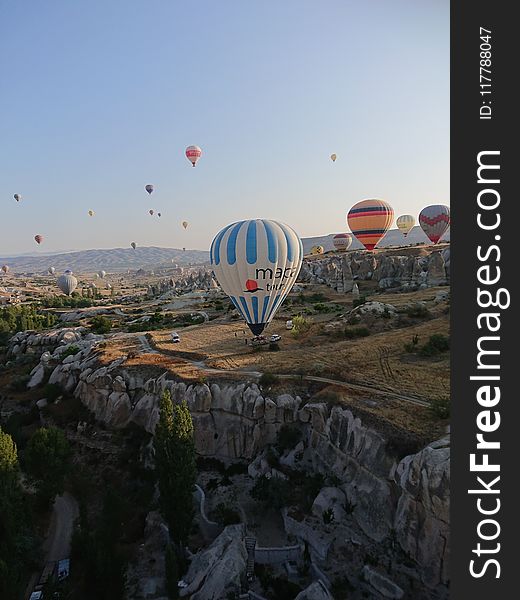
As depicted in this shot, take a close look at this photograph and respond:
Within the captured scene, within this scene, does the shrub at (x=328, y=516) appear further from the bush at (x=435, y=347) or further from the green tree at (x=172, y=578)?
the bush at (x=435, y=347)

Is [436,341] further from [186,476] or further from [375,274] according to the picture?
[375,274]

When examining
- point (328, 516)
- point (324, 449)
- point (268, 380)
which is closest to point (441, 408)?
point (324, 449)

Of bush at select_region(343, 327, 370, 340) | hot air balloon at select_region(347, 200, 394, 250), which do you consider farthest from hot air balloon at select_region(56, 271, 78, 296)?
bush at select_region(343, 327, 370, 340)

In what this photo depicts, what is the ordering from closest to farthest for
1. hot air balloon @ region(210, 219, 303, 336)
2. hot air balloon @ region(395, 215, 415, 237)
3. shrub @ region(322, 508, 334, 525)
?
shrub @ region(322, 508, 334, 525) → hot air balloon @ region(210, 219, 303, 336) → hot air balloon @ region(395, 215, 415, 237)

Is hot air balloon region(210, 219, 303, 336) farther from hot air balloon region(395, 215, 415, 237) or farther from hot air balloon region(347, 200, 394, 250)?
hot air balloon region(395, 215, 415, 237)

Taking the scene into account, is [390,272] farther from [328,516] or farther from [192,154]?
[328,516]

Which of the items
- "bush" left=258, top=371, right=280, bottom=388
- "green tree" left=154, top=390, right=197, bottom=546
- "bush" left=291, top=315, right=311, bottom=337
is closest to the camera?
"green tree" left=154, top=390, right=197, bottom=546

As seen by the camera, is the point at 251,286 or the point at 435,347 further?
the point at 251,286

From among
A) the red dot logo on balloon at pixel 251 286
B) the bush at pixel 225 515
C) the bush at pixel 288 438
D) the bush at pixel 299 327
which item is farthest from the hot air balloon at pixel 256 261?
the bush at pixel 225 515
